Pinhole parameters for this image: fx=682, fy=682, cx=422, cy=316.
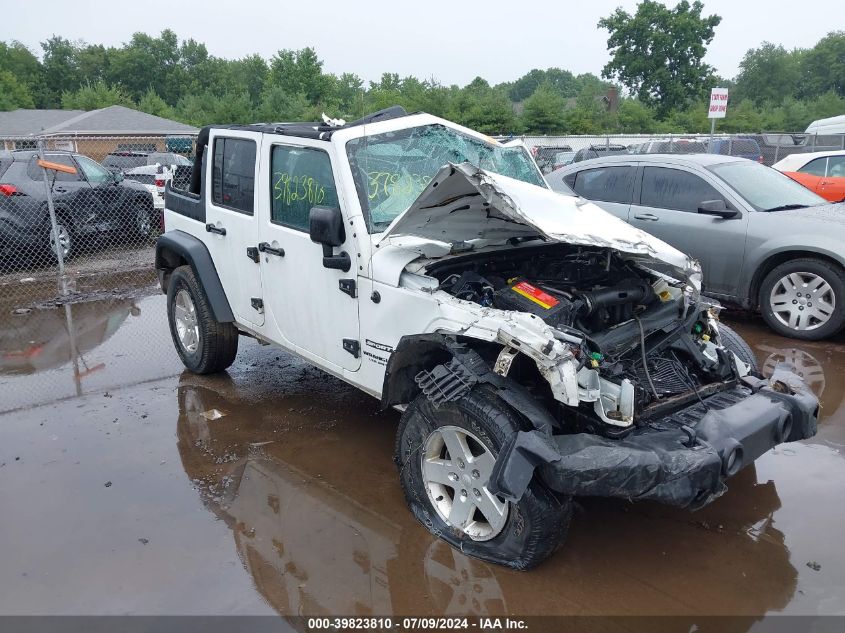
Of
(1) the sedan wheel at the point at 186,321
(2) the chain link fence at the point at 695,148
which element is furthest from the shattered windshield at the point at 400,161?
(2) the chain link fence at the point at 695,148

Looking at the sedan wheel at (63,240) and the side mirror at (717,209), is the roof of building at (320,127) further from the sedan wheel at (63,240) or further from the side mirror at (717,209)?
the sedan wheel at (63,240)

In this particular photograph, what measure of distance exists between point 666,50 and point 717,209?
5691 cm

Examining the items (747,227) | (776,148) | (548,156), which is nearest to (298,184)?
(747,227)

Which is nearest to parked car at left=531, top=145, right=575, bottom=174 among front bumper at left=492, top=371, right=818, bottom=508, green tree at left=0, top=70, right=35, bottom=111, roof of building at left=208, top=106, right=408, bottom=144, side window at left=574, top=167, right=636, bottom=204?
side window at left=574, top=167, right=636, bottom=204

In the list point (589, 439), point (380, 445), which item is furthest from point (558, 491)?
point (380, 445)

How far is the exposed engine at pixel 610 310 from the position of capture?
3.39 m

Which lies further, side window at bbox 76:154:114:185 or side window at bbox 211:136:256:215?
side window at bbox 76:154:114:185

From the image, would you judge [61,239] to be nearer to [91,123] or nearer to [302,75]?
[91,123]

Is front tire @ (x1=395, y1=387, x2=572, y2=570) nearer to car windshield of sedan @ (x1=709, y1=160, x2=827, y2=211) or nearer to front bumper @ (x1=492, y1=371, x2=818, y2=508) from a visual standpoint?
front bumper @ (x1=492, y1=371, x2=818, y2=508)

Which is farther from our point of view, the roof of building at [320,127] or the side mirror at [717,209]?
the side mirror at [717,209]

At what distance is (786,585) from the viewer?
3.11m

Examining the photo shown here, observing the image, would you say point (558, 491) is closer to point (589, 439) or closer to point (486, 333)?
point (589, 439)

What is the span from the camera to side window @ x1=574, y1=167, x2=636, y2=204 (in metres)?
7.63

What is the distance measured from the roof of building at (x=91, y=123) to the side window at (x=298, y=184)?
33.8 metres
